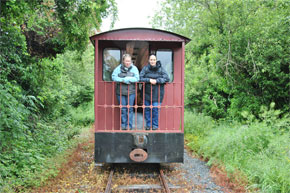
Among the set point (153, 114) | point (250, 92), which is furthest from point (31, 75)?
point (250, 92)

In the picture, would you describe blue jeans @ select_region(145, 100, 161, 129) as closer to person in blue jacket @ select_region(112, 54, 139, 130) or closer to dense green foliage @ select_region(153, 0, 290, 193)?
person in blue jacket @ select_region(112, 54, 139, 130)

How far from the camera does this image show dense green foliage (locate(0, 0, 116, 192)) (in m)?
4.61

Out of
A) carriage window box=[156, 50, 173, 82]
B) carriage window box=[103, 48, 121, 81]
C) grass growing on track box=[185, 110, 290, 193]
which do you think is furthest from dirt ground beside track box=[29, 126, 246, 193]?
carriage window box=[156, 50, 173, 82]

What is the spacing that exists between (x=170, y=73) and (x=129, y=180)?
268 centimetres

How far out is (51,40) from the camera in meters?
7.78

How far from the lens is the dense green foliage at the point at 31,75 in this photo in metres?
4.61

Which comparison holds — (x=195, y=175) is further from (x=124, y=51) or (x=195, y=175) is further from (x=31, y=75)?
(x=31, y=75)

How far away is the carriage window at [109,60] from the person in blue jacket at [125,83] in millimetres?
644

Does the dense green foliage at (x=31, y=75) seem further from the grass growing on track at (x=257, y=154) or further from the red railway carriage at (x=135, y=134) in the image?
the grass growing on track at (x=257, y=154)

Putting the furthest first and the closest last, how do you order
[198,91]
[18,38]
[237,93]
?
[198,91] < [237,93] < [18,38]

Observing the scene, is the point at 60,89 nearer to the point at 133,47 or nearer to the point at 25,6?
the point at 133,47

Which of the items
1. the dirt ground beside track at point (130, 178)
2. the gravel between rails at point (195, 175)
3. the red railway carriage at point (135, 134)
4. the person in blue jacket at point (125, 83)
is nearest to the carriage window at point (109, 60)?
the red railway carriage at point (135, 134)

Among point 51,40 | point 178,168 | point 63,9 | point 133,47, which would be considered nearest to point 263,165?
point 178,168

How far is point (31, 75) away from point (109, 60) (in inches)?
83.7
